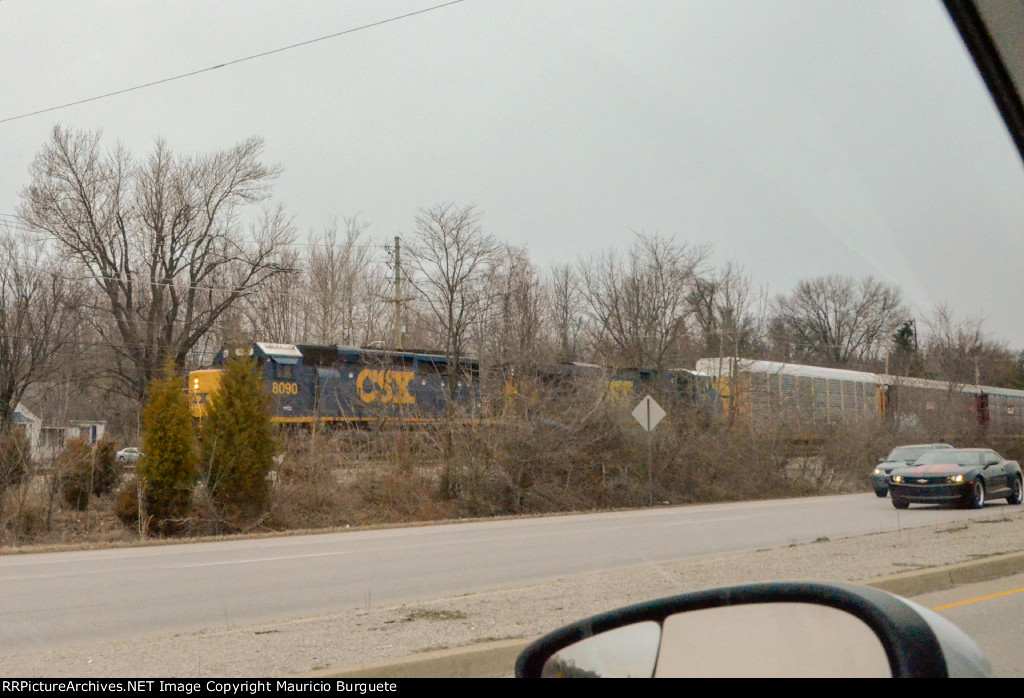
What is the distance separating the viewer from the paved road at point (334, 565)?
34.3 ft

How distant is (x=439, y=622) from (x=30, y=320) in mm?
34332

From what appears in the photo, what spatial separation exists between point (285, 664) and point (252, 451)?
16.2m

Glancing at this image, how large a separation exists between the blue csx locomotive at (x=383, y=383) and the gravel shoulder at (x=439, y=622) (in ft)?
52.5

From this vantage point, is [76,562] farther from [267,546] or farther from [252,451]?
[252,451]

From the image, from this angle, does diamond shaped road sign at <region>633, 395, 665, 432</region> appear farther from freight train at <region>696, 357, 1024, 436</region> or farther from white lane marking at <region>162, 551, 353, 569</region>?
white lane marking at <region>162, 551, 353, 569</region>

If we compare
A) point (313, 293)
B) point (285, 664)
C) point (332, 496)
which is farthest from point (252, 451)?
point (313, 293)

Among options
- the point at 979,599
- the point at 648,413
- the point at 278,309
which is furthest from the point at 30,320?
the point at 979,599

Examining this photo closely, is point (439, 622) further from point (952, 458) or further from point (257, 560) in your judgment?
point (952, 458)

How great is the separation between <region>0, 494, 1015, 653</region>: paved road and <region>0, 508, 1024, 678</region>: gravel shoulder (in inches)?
49.0

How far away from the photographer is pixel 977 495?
2267 centimetres

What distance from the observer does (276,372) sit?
31.8 m

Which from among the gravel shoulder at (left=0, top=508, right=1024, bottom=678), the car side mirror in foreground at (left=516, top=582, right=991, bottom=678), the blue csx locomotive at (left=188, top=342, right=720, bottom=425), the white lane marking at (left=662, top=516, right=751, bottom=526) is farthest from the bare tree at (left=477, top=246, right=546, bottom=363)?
the car side mirror in foreground at (left=516, top=582, right=991, bottom=678)

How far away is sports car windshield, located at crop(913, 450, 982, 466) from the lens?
2294 centimetres

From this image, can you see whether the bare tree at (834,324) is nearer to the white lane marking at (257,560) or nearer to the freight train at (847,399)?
the freight train at (847,399)
